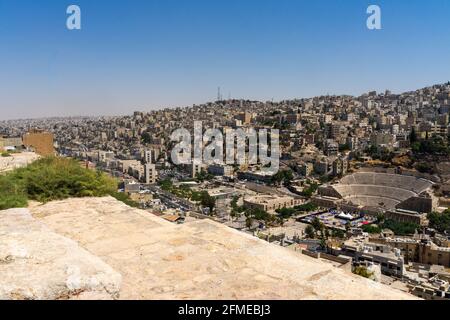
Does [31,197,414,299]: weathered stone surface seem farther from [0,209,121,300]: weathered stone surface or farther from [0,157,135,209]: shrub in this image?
[0,157,135,209]: shrub

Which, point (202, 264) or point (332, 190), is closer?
point (202, 264)

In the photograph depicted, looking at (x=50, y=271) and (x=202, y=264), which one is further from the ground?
(x=50, y=271)

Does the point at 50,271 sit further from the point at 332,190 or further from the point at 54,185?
the point at 332,190

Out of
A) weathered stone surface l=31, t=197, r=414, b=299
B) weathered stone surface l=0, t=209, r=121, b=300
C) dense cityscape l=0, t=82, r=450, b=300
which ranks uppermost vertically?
weathered stone surface l=0, t=209, r=121, b=300

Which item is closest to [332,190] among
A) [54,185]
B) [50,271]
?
[54,185]

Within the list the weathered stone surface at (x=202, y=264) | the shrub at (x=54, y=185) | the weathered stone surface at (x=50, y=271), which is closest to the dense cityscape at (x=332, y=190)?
the shrub at (x=54, y=185)

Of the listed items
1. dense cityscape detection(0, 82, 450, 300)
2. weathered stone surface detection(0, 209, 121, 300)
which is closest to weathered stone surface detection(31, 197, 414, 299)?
weathered stone surface detection(0, 209, 121, 300)
